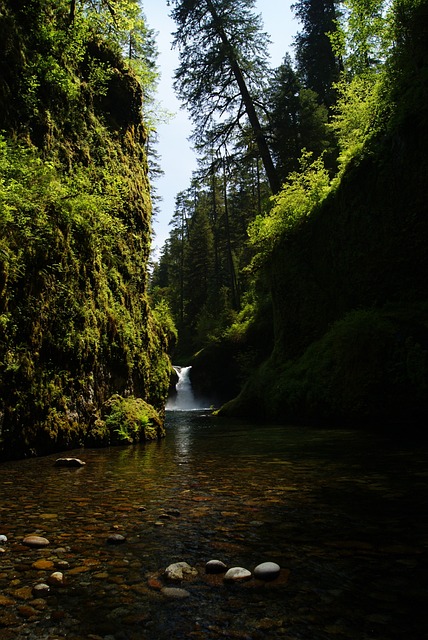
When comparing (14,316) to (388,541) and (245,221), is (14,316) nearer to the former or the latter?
(388,541)

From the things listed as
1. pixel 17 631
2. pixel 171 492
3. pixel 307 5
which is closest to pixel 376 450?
pixel 171 492

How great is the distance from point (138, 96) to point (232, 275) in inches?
923

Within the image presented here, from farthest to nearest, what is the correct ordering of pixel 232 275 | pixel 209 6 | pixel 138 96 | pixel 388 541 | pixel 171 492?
pixel 232 275 → pixel 209 6 → pixel 138 96 → pixel 171 492 → pixel 388 541

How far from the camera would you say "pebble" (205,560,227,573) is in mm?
2236

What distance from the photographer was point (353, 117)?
15.1 m

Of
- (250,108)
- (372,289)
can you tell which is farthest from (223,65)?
(372,289)

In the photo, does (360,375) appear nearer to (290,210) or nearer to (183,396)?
(290,210)

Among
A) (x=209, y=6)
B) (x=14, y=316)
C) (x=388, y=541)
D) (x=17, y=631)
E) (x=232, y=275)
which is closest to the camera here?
(x=17, y=631)

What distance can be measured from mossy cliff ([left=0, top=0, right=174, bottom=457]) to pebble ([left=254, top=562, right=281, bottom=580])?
15.5 feet

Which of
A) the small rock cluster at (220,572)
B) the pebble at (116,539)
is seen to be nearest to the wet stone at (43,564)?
the pebble at (116,539)

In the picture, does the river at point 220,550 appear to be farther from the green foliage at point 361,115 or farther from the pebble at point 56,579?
the green foliage at point 361,115

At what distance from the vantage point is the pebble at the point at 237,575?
6.93 feet

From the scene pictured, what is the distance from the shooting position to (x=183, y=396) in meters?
30.4

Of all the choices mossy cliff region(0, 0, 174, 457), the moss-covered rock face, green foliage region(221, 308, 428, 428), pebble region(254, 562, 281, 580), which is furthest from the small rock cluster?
green foliage region(221, 308, 428, 428)
